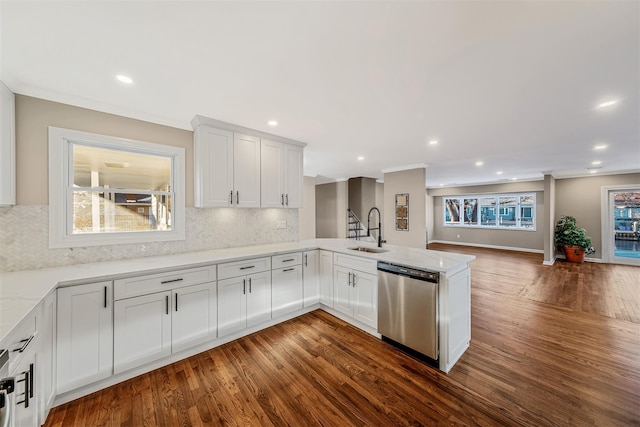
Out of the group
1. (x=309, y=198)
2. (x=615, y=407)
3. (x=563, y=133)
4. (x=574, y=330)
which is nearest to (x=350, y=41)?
(x=615, y=407)

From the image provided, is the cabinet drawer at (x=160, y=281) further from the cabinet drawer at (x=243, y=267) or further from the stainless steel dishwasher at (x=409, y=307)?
the stainless steel dishwasher at (x=409, y=307)

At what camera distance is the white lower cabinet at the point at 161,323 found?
2037mm

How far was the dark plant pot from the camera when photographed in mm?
6523

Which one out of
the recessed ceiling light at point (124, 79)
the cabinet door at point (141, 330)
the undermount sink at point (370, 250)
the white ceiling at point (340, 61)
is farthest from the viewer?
the undermount sink at point (370, 250)

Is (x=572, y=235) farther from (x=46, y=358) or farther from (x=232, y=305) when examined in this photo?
(x=46, y=358)

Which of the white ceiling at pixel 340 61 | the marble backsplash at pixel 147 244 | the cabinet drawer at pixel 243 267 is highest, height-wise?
the white ceiling at pixel 340 61

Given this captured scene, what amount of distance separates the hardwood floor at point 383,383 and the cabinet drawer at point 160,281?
30.2 inches

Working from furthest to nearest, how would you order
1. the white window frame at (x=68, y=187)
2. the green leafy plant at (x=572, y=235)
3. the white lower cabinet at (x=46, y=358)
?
the green leafy plant at (x=572, y=235)
the white window frame at (x=68, y=187)
the white lower cabinet at (x=46, y=358)

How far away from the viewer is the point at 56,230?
2.20 m

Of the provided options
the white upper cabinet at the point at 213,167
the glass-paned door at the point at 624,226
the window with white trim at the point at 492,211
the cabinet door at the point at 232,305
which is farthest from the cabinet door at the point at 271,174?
the window with white trim at the point at 492,211

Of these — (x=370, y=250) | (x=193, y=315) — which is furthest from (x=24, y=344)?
(x=370, y=250)

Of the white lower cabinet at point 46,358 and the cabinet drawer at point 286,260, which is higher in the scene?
the cabinet drawer at point 286,260

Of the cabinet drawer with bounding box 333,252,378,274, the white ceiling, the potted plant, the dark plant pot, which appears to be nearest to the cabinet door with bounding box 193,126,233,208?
the white ceiling

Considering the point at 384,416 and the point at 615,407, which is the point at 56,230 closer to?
the point at 384,416
